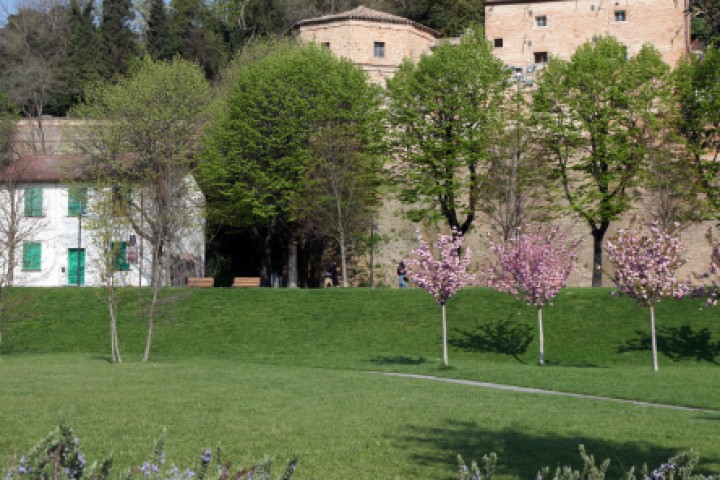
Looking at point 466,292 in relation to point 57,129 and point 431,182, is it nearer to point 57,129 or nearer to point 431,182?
point 431,182

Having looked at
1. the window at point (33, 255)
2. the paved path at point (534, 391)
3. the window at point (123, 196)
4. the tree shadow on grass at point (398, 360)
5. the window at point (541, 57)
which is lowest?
the paved path at point (534, 391)

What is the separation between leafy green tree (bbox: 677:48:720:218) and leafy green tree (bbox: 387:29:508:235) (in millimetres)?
9829

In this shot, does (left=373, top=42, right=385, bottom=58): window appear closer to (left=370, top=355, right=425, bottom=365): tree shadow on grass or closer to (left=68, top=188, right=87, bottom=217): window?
(left=68, top=188, right=87, bottom=217): window

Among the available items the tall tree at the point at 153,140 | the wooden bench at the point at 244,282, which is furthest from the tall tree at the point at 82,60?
the wooden bench at the point at 244,282

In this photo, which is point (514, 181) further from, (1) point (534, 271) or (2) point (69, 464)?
(2) point (69, 464)

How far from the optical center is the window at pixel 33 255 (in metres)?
50.1

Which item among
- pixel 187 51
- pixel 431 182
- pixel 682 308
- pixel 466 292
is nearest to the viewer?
pixel 682 308

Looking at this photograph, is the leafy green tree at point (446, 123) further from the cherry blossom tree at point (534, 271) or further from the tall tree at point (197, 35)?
the tall tree at point (197, 35)

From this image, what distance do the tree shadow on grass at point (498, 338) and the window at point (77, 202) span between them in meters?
24.1

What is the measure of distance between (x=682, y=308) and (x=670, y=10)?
38.9 m

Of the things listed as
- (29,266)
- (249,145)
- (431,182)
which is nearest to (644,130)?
(431,182)

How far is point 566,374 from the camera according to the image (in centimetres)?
2559

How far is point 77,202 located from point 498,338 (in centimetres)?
2690

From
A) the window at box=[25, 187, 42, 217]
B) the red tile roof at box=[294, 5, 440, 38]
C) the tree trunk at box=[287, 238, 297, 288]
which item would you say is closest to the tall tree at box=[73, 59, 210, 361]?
the window at box=[25, 187, 42, 217]
